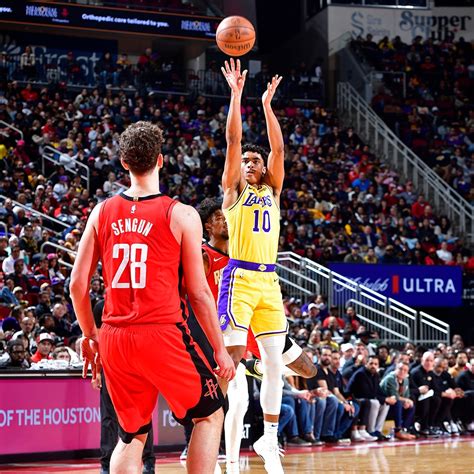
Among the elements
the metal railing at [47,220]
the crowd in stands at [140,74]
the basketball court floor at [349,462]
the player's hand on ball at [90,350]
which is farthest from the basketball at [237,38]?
the crowd in stands at [140,74]

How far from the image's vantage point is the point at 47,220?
19.0m

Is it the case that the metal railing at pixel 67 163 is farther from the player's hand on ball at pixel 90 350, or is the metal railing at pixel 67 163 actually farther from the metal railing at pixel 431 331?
the player's hand on ball at pixel 90 350

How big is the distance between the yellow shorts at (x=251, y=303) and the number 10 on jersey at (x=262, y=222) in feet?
1.20

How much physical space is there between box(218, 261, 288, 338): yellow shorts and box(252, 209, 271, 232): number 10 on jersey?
365mm

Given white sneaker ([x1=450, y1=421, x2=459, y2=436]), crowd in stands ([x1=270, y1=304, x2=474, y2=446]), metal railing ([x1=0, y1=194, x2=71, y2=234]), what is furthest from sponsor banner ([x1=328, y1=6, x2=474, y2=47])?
white sneaker ([x1=450, y1=421, x2=459, y2=436])

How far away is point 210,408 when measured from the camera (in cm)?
522

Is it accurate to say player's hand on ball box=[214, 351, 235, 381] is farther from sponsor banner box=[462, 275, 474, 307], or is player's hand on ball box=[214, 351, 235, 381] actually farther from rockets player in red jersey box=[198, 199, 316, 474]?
sponsor banner box=[462, 275, 474, 307]

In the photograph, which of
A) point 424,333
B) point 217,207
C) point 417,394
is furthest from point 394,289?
point 217,207

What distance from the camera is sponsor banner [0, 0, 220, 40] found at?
28.5m

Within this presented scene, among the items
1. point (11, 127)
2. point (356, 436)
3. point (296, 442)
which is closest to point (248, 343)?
point (296, 442)

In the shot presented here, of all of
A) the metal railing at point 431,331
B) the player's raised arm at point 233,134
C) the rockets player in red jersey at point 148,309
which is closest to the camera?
the rockets player in red jersey at point 148,309

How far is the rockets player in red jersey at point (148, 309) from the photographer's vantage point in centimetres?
505

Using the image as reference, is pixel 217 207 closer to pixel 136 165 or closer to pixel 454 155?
pixel 136 165

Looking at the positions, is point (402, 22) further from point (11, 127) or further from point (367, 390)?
point (367, 390)
